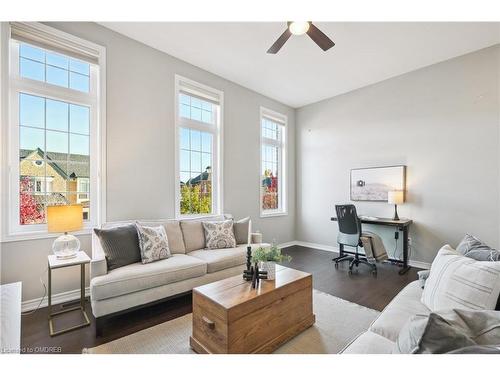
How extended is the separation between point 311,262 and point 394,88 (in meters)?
3.31

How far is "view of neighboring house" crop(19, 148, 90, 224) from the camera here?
2.55m

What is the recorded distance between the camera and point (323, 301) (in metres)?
2.68

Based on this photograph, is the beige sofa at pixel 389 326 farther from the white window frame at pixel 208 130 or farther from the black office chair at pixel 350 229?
the white window frame at pixel 208 130

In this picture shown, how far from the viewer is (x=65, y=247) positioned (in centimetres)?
231

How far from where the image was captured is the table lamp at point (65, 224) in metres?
2.17

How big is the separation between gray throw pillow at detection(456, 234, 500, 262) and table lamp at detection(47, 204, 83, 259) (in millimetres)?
3110

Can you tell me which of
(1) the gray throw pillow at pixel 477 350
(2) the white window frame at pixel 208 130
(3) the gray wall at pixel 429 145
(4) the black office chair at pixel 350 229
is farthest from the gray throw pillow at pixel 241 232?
(1) the gray throw pillow at pixel 477 350

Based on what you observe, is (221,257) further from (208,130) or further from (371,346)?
(208,130)

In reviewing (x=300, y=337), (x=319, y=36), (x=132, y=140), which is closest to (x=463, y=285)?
(x=300, y=337)

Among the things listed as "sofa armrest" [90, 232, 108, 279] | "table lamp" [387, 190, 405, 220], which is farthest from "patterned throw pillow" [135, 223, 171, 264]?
"table lamp" [387, 190, 405, 220]

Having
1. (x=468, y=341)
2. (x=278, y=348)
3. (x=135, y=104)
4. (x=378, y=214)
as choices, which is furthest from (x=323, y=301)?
(x=135, y=104)

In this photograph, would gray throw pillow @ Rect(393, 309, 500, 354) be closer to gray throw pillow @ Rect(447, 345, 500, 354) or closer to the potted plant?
gray throw pillow @ Rect(447, 345, 500, 354)

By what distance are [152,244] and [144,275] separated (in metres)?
0.39
